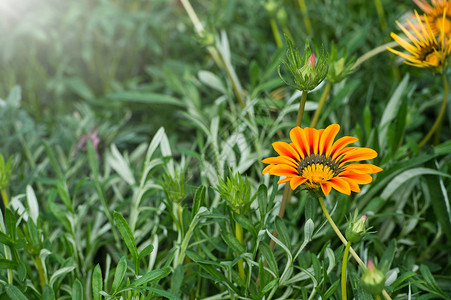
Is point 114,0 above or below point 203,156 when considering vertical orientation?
above

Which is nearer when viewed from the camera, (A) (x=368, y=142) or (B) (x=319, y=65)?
(B) (x=319, y=65)

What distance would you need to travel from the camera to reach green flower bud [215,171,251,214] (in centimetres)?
51

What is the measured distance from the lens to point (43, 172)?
86cm

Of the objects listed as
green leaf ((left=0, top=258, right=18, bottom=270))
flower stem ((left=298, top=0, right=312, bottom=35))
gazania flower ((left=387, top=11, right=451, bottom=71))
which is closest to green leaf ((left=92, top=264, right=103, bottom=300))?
green leaf ((left=0, top=258, right=18, bottom=270))

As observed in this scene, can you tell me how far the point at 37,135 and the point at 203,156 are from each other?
0.40 m

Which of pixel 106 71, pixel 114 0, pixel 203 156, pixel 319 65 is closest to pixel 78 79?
pixel 106 71

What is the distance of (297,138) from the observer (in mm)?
478

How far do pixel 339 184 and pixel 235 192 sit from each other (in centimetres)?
13

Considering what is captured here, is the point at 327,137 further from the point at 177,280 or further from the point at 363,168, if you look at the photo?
the point at 177,280

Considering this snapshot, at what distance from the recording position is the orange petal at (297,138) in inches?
18.6

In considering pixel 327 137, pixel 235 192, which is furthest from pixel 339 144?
pixel 235 192

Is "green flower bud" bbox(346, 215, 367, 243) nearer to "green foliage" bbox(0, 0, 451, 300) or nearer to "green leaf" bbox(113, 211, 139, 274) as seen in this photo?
"green foliage" bbox(0, 0, 451, 300)

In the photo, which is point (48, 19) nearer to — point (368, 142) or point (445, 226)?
point (368, 142)

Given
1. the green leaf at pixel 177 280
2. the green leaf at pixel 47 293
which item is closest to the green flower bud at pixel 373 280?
the green leaf at pixel 177 280
